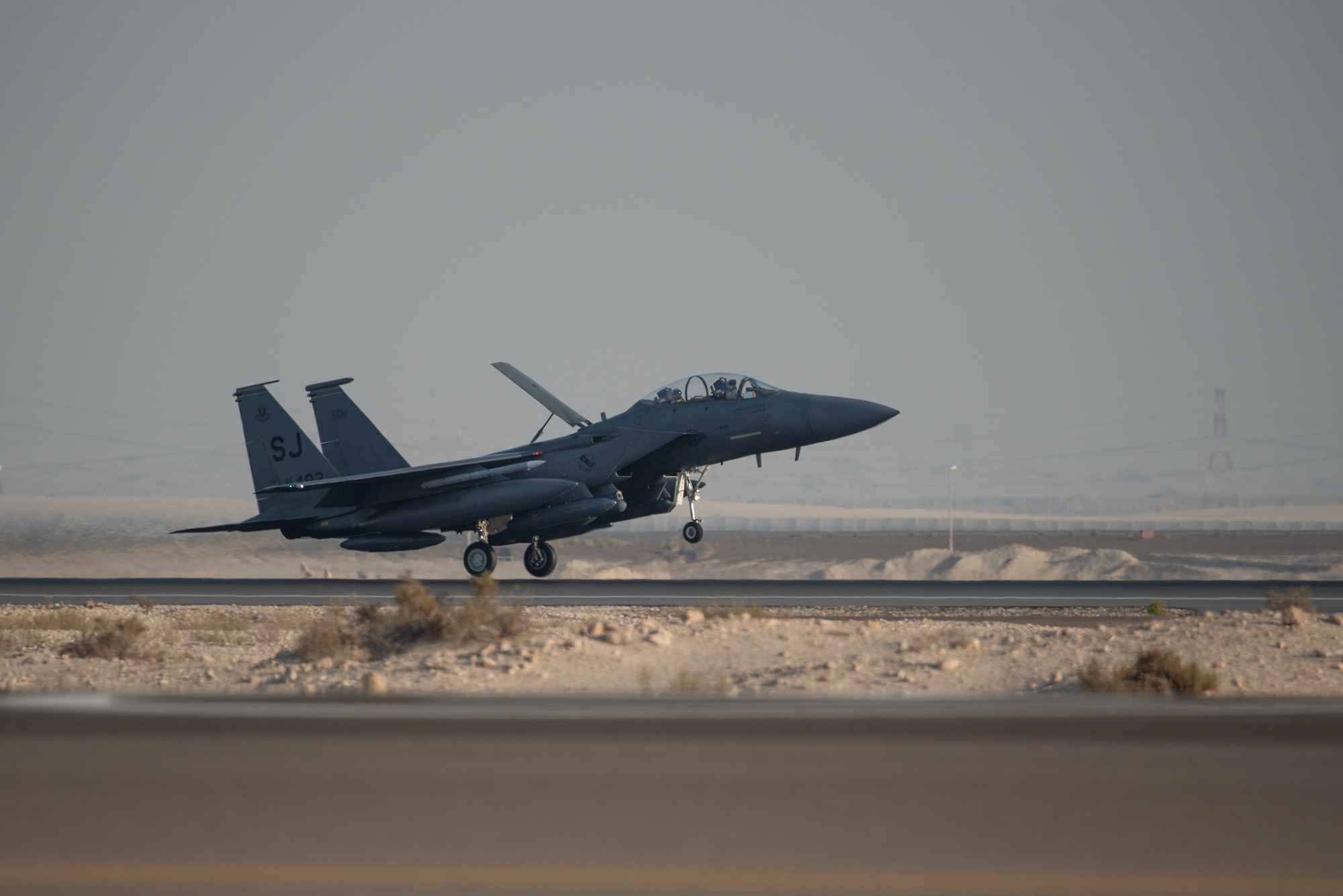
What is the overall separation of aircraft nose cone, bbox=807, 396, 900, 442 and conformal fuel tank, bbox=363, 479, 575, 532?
6019 mm

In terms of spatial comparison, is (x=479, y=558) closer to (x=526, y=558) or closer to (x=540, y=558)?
→ (x=526, y=558)

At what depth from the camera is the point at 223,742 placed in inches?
358

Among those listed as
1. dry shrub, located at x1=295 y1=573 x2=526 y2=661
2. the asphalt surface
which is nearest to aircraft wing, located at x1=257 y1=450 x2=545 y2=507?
dry shrub, located at x1=295 y1=573 x2=526 y2=661

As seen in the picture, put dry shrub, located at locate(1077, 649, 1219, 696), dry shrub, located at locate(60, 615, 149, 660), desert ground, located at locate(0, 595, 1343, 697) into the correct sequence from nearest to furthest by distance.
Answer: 1. dry shrub, located at locate(1077, 649, 1219, 696)
2. desert ground, located at locate(0, 595, 1343, 697)
3. dry shrub, located at locate(60, 615, 149, 660)

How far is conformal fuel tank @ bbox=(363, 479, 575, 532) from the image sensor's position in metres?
29.5

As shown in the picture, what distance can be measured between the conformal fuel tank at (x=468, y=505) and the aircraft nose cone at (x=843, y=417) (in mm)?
6019

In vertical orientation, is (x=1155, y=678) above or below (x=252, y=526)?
below

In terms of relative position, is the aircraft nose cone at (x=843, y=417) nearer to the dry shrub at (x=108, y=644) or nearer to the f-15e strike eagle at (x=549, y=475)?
the f-15e strike eagle at (x=549, y=475)

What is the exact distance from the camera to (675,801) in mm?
7121

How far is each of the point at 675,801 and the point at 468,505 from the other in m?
23.4

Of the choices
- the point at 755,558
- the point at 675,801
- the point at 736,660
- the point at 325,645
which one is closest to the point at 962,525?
the point at 755,558

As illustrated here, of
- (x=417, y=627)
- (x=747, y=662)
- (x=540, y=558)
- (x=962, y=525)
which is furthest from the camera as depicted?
(x=962, y=525)

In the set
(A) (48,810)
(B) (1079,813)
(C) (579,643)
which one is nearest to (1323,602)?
(C) (579,643)

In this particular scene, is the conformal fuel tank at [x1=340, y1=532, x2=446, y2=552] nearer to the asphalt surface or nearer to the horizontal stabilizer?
the horizontal stabilizer
